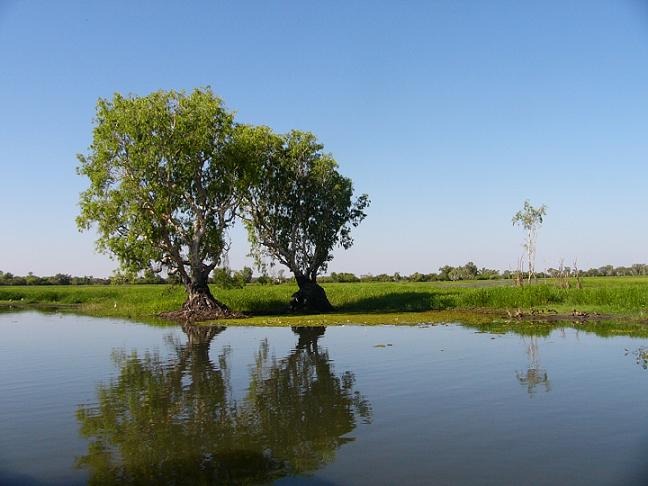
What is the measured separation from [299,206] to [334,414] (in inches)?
1477

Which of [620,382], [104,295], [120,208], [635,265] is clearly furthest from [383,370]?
[635,265]

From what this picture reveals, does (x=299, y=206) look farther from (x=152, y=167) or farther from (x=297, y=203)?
(x=152, y=167)

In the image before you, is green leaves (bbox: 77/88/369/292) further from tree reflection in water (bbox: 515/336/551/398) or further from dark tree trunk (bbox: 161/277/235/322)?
tree reflection in water (bbox: 515/336/551/398)

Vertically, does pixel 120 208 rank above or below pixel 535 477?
above

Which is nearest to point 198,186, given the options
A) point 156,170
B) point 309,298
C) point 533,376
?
point 156,170

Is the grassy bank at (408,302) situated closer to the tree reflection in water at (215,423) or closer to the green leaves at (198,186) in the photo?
the green leaves at (198,186)

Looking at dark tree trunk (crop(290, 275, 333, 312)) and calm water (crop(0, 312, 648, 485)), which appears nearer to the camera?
calm water (crop(0, 312, 648, 485))

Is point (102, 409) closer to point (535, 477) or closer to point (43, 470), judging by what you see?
point (43, 470)

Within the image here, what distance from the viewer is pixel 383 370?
20.1 meters

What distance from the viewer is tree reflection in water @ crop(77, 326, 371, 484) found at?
10.4 metres

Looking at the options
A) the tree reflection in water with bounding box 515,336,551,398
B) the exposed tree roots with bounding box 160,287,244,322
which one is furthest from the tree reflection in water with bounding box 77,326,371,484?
the exposed tree roots with bounding box 160,287,244,322

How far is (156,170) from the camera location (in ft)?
138

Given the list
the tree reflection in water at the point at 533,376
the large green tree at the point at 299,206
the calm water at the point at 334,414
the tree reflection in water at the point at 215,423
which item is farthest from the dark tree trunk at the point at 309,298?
the tree reflection in water at the point at 533,376

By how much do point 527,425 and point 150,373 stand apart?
46.6 feet
